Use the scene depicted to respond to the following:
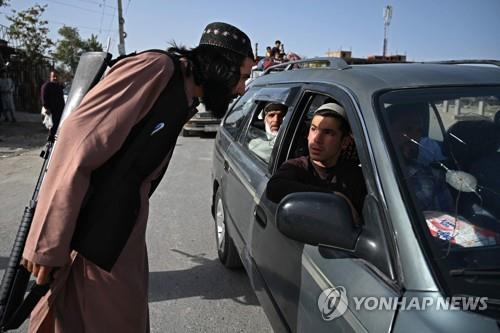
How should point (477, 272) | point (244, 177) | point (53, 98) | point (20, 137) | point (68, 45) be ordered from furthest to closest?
point (68, 45), point (20, 137), point (53, 98), point (244, 177), point (477, 272)

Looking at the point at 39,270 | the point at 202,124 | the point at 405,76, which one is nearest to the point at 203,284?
the point at 39,270

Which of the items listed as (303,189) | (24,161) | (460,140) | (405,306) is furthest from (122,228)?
(24,161)

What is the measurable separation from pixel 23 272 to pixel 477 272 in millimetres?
1803

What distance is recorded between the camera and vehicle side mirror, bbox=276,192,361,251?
1.39 meters

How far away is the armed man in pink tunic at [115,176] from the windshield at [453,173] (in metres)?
0.75

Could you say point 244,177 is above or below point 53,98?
below

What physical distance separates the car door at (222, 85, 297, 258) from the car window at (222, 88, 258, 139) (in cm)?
10

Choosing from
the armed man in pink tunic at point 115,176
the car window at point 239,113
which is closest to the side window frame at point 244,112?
the car window at point 239,113

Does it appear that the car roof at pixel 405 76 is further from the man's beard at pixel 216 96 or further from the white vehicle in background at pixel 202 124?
the white vehicle in background at pixel 202 124

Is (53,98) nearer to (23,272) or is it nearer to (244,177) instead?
(244,177)

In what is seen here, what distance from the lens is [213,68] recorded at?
1.74 meters

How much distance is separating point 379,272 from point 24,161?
348 inches

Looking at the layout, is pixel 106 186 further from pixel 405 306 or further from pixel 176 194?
pixel 176 194

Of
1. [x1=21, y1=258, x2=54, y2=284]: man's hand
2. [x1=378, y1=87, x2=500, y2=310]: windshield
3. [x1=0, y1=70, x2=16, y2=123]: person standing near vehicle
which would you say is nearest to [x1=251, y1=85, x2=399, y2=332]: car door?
[x1=378, y1=87, x2=500, y2=310]: windshield
